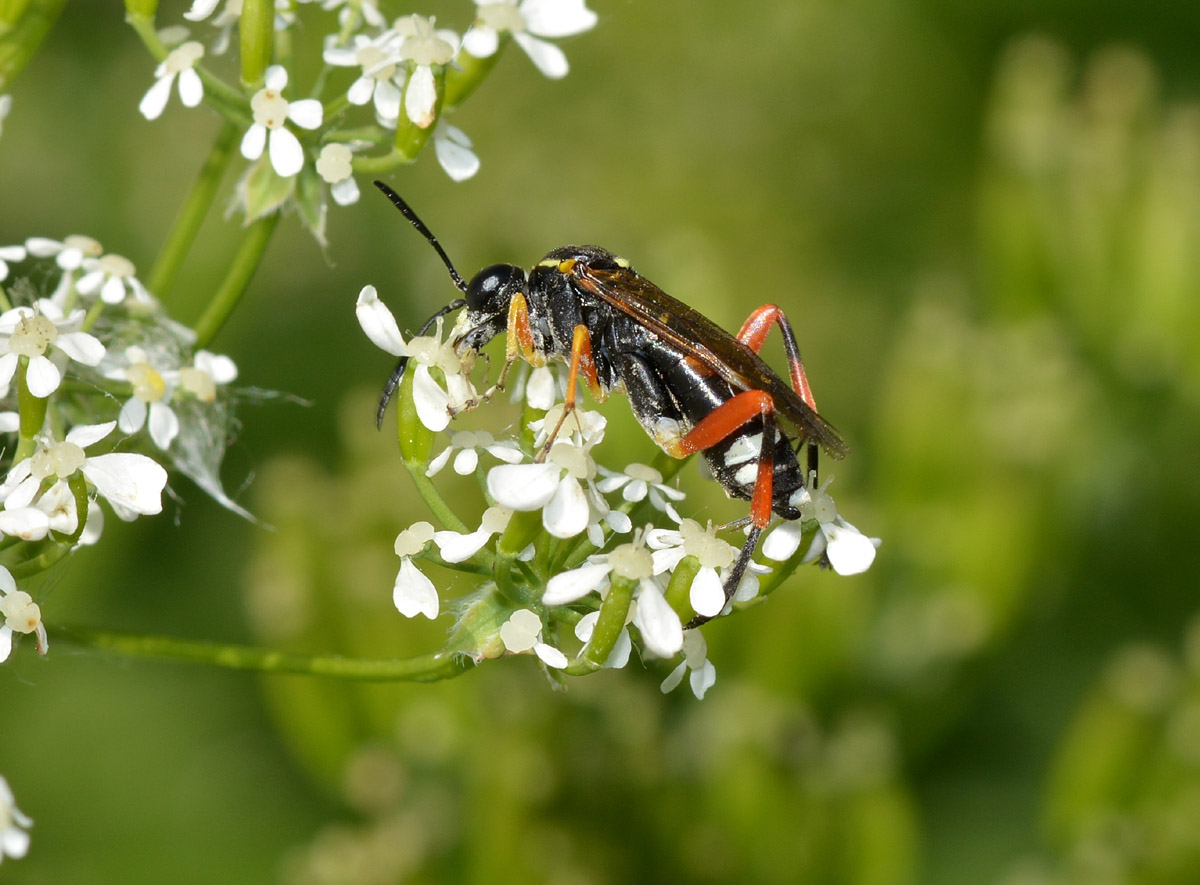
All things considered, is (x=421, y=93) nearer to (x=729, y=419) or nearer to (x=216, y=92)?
(x=216, y=92)

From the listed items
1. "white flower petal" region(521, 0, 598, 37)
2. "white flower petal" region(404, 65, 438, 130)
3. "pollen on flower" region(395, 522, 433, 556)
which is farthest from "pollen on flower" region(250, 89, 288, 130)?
"pollen on flower" region(395, 522, 433, 556)

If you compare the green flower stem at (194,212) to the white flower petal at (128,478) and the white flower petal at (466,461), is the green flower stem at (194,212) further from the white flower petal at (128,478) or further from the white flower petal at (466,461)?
the white flower petal at (466,461)

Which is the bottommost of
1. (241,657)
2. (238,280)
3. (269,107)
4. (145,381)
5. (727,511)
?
(727,511)

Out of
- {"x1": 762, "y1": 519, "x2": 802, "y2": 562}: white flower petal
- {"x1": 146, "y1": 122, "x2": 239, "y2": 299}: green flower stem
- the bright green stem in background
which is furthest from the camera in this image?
{"x1": 146, "y1": 122, "x2": 239, "y2": 299}: green flower stem

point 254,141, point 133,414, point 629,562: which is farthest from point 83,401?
point 629,562

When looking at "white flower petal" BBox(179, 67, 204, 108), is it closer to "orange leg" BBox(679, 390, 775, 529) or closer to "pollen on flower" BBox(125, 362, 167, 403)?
"pollen on flower" BBox(125, 362, 167, 403)
